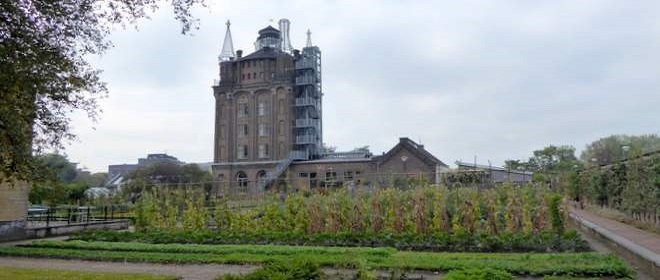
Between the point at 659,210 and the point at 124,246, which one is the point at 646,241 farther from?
the point at 124,246

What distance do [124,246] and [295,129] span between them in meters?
50.6

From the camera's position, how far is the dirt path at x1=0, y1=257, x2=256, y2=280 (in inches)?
322

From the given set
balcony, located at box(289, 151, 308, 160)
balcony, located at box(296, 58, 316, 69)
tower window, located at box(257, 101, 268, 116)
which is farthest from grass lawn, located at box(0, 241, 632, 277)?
tower window, located at box(257, 101, 268, 116)

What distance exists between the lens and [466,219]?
37.9 ft

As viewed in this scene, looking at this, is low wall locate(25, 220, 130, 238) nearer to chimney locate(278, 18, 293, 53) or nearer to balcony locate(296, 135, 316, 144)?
balcony locate(296, 135, 316, 144)

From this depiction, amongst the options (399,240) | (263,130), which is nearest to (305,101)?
(263,130)

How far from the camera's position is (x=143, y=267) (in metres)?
9.00

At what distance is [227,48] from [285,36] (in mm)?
8120

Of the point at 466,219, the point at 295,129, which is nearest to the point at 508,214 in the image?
the point at 466,219

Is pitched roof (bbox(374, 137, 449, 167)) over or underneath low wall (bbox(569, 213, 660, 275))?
over

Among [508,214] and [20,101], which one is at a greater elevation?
[20,101]

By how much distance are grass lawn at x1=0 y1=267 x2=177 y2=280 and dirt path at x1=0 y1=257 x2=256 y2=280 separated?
0.43 m

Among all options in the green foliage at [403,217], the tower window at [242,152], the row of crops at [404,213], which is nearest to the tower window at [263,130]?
the tower window at [242,152]

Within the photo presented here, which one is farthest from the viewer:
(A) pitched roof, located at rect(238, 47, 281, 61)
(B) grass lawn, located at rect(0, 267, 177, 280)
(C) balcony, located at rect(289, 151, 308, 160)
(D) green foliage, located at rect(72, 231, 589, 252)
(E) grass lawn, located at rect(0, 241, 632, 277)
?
(A) pitched roof, located at rect(238, 47, 281, 61)
